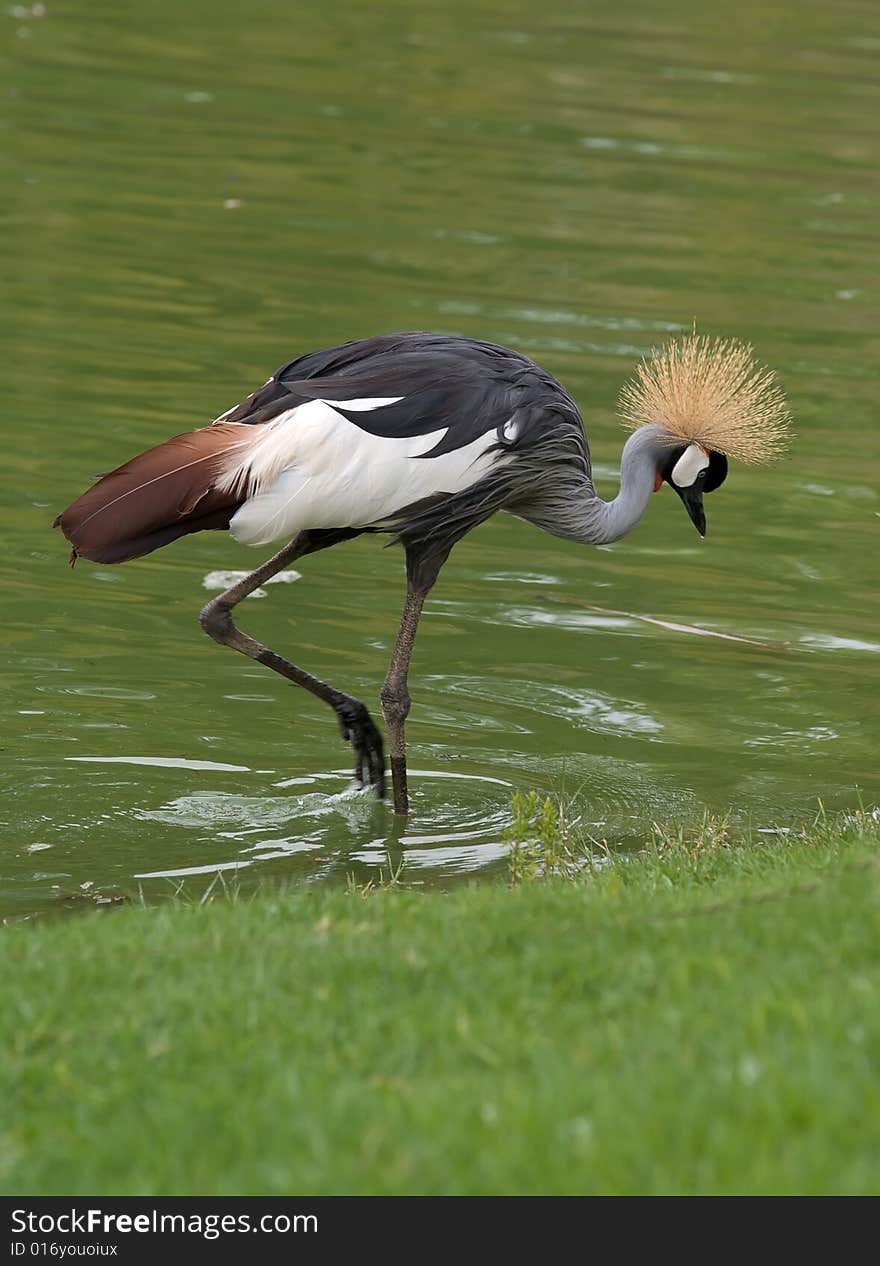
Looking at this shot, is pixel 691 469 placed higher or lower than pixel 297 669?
higher

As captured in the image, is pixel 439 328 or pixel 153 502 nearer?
pixel 153 502

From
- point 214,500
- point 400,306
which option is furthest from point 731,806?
point 400,306

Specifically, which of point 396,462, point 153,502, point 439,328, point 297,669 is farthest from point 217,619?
point 439,328

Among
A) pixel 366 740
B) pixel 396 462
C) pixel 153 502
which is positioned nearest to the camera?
pixel 153 502

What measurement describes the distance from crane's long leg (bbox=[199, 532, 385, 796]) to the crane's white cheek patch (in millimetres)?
1475

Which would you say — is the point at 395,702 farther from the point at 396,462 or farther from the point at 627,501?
the point at 627,501

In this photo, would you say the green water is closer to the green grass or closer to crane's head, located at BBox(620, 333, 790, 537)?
crane's head, located at BBox(620, 333, 790, 537)

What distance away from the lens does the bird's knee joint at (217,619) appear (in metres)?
8.09

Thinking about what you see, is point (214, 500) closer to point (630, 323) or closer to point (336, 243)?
point (630, 323)

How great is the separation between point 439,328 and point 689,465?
5888mm

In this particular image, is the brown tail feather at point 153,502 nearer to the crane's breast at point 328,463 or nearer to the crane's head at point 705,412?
the crane's breast at point 328,463

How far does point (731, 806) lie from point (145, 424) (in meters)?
5.25

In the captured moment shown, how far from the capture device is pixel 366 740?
320 inches

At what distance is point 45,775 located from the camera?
7.96 meters
